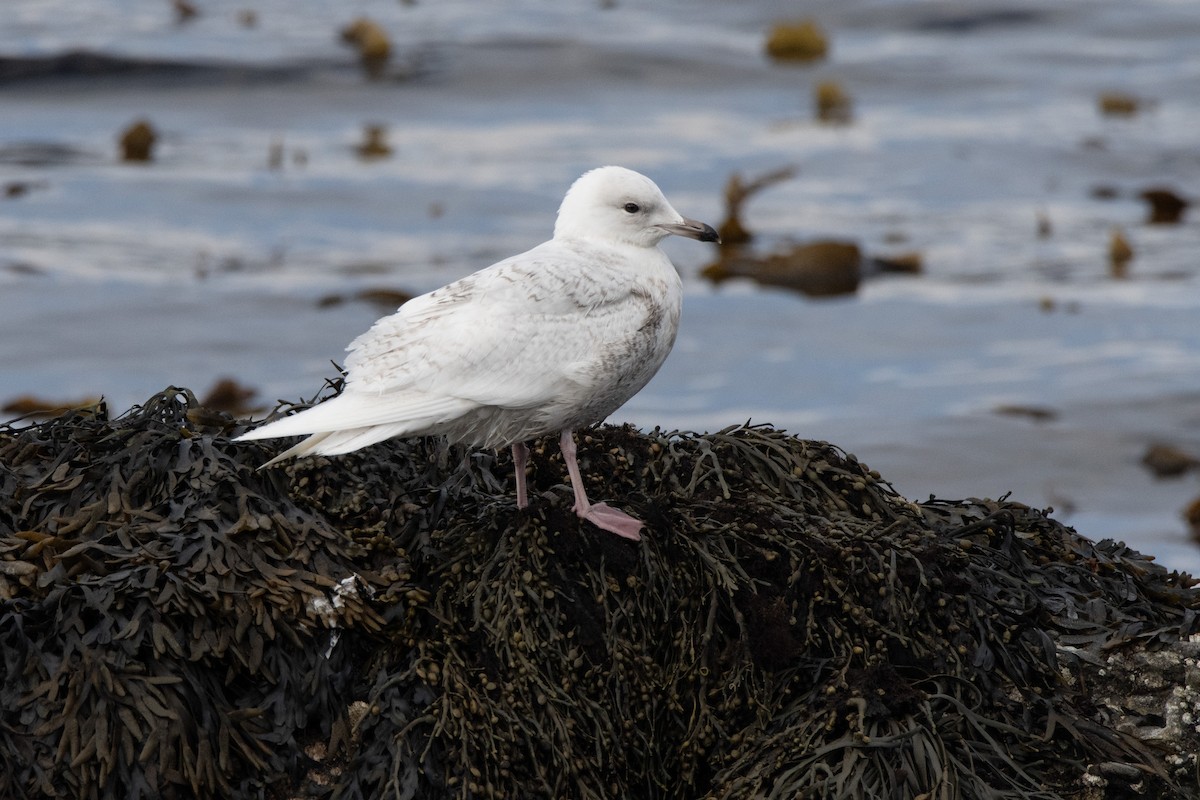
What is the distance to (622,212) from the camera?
486 centimetres

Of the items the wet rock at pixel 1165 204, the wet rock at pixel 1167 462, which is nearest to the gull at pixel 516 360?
the wet rock at pixel 1167 462

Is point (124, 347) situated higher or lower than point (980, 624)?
lower

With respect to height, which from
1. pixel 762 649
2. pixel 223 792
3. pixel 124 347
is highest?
pixel 762 649

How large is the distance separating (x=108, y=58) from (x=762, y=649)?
18.2m

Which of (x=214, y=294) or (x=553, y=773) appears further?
(x=214, y=294)

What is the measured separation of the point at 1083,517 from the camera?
9.80 meters

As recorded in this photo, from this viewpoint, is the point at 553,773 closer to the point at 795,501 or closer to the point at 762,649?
the point at 762,649

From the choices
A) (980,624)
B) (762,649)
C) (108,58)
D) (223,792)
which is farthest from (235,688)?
(108,58)

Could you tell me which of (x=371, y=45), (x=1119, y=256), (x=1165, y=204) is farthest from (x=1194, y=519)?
(x=371, y=45)

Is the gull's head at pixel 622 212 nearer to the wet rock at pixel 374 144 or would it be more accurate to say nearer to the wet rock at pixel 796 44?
the wet rock at pixel 374 144

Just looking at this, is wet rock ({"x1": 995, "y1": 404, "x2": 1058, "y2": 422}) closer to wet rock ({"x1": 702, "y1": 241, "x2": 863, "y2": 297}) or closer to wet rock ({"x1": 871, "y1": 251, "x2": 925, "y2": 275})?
wet rock ({"x1": 702, "y1": 241, "x2": 863, "y2": 297})

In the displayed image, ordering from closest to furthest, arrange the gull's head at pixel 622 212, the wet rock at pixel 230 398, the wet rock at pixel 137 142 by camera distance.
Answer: the gull's head at pixel 622 212 < the wet rock at pixel 230 398 < the wet rock at pixel 137 142

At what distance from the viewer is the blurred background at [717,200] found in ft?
37.5

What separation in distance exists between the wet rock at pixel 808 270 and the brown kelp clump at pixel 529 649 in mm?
9527
